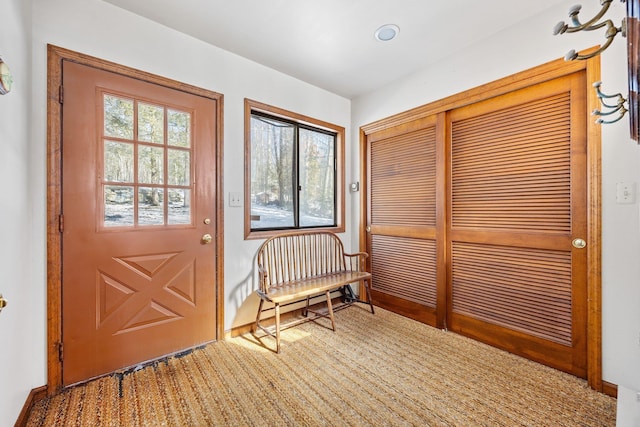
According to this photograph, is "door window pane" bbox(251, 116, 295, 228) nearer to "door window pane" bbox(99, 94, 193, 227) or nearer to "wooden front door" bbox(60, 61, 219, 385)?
"wooden front door" bbox(60, 61, 219, 385)

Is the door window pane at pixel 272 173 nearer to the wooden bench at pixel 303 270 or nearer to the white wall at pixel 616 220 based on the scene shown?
the wooden bench at pixel 303 270

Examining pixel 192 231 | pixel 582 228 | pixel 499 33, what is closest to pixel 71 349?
pixel 192 231

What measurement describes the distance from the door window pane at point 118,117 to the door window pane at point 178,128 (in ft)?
0.81

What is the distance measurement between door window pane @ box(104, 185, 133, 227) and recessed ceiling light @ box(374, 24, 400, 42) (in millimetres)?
2164

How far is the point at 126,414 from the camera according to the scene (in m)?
1.55

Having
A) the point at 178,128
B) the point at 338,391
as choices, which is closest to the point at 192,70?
the point at 178,128

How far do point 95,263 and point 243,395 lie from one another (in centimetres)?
127

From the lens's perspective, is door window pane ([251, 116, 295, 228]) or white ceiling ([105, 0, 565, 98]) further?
door window pane ([251, 116, 295, 228])

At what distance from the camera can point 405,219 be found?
295 centimetres

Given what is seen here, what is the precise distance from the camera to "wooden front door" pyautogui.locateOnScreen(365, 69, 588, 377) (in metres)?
1.93

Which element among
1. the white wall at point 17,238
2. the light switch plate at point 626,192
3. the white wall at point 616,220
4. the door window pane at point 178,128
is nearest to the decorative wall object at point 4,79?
the white wall at point 17,238

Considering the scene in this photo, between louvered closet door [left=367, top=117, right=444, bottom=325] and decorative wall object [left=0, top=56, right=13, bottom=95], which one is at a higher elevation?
decorative wall object [left=0, top=56, right=13, bottom=95]

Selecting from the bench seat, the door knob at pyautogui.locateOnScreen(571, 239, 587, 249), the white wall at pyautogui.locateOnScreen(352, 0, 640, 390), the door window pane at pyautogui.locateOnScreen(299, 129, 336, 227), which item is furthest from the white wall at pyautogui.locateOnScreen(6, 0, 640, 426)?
the door window pane at pyautogui.locateOnScreen(299, 129, 336, 227)

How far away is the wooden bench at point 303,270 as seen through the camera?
95.6 inches
